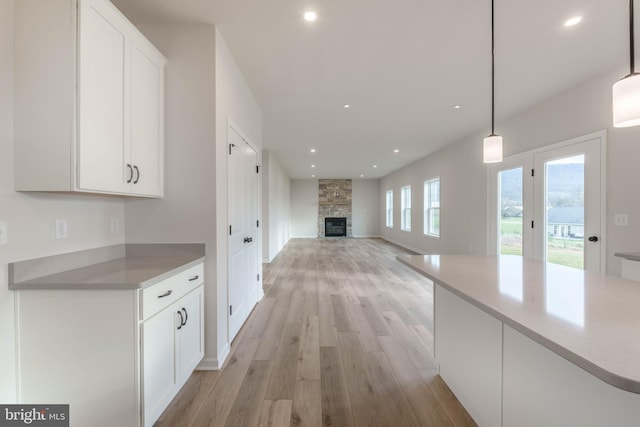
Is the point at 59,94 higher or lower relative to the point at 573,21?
lower

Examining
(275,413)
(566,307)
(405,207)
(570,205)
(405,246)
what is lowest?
(275,413)

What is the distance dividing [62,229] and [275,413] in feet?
5.56

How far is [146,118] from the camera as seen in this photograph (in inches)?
77.6

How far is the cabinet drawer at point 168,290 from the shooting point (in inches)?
58.7

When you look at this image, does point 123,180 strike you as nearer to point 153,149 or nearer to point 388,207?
point 153,149

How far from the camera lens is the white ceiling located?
6.77ft

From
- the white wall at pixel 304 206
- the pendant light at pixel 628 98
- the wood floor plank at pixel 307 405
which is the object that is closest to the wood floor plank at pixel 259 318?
the wood floor plank at pixel 307 405

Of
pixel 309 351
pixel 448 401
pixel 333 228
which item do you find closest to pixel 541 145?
pixel 448 401

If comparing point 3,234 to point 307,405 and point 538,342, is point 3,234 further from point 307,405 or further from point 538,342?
point 538,342

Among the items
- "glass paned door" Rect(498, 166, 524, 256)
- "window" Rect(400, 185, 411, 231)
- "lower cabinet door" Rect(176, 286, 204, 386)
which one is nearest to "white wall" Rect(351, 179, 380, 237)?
"window" Rect(400, 185, 411, 231)

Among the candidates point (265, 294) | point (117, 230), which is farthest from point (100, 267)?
point (265, 294)

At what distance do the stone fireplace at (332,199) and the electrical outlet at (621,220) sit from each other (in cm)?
1002

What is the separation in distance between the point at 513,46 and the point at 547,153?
6.34ft

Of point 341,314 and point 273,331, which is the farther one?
point 341,314
